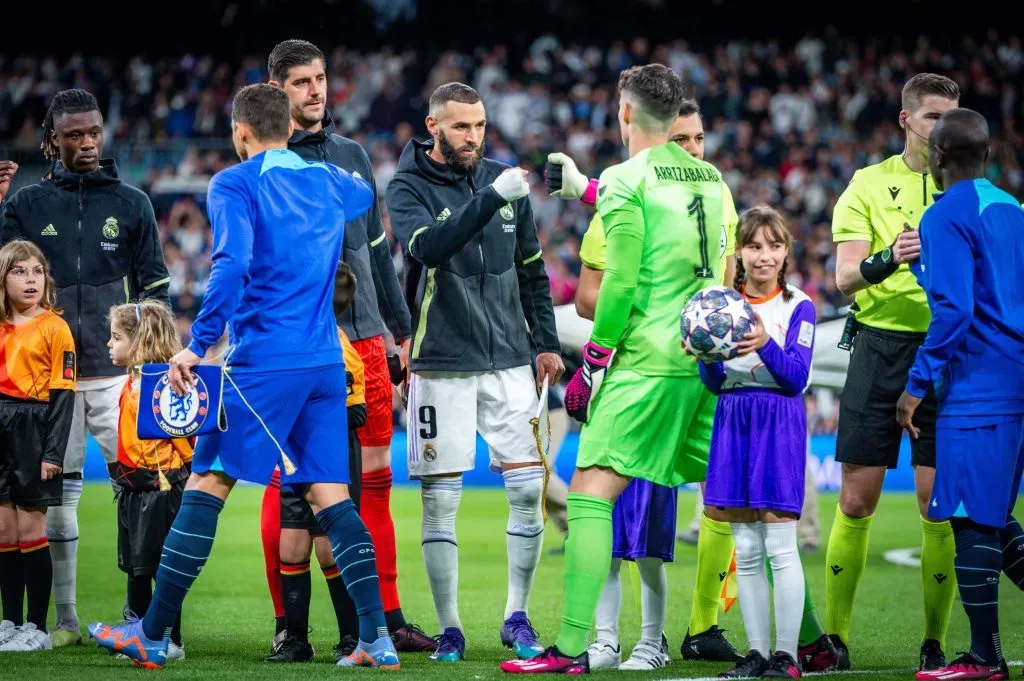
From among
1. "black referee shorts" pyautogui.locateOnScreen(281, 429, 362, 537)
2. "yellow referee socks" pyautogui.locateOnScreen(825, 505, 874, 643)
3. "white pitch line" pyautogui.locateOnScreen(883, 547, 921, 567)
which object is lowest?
"white pitch line" pyautogui.locateOnScreen(883, 547, 921, 567)

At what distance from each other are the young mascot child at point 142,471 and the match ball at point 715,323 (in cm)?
259

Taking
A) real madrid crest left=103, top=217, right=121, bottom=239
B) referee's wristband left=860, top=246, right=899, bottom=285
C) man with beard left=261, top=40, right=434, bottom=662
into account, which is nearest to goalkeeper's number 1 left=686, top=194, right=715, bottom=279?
referee's wristband left=860, top=246, right=899, bottom=285

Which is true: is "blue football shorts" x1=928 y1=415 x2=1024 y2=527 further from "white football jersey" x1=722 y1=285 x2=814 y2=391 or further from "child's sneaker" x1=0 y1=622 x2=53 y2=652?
"child's sneaker" x1=0 y1=622 x2=53 y2=652

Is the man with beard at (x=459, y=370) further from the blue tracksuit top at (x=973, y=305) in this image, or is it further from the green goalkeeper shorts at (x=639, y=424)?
the blue tracksuit top at (x=973, y=305)

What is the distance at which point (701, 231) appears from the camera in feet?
17.1

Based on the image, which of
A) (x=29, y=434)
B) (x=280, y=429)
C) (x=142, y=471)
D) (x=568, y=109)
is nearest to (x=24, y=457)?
(x=29, y=434)

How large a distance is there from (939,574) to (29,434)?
417cm

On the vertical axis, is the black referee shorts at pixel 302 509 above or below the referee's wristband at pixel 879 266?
below

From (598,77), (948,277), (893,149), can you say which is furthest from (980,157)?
(598,77)

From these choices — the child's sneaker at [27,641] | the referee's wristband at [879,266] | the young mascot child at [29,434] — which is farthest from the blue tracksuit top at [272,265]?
the referee's wristband at [879,266]

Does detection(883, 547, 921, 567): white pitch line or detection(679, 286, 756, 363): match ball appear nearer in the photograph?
detection(679, 286, 756, 363): match ball

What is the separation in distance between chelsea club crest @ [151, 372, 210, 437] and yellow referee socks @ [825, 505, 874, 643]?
2.80m

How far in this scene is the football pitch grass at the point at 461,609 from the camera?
5496 mm

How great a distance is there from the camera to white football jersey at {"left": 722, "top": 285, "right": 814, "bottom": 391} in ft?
17.1
